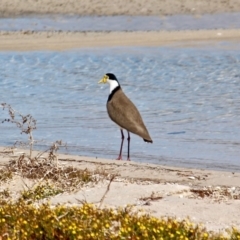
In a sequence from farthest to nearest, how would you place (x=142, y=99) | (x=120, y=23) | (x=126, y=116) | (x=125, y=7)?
(x=125, y=7) < (x=120, y=23) < (x=142, y=99) < (x=126, y=116)

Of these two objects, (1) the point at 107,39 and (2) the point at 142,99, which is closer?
(2) the point at 142,99

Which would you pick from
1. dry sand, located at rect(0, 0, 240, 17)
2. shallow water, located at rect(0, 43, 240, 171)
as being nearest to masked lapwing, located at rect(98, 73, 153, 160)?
shallow water, located at rect(0, 43, 240, 171)

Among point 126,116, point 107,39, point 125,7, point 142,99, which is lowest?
point 142,99

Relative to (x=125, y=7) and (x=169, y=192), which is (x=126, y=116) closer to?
(x=169, y=192)

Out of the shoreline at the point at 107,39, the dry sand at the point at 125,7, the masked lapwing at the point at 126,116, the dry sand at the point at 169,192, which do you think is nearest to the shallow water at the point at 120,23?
the dry sand at the point at 125,7

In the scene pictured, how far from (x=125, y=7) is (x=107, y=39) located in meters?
3.41

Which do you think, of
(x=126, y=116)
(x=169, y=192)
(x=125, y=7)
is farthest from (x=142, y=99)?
(x=125, y=7)

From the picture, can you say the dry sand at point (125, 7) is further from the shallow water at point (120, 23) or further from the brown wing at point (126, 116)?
the brown wing at point (126, 116)

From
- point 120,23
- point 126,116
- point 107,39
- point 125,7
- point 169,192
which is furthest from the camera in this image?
point 125,7

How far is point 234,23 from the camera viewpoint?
28031 mm

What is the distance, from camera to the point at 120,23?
93.3ft

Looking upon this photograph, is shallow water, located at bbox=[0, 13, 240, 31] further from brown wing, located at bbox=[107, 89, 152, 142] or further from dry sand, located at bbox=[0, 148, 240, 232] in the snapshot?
dry sand, located at bbox=[0, 148, 240, 232]

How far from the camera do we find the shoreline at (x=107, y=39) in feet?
82.1

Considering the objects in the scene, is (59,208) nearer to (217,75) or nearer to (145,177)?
(145,177)
